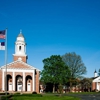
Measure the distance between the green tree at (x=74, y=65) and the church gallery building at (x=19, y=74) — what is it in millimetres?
11567

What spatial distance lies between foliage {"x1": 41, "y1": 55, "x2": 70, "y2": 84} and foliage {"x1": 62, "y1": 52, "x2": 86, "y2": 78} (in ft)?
9.45

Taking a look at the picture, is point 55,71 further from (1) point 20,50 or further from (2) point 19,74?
(1) point 20,50

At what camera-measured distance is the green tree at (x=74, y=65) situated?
8231cm

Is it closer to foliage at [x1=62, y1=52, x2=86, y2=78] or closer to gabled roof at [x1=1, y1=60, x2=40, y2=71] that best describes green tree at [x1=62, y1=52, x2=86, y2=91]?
foliage at [x1=62, y1=52, x2=86, y2=78]

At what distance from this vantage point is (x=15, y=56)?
8225 cm

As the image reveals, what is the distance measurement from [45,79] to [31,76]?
5022mm

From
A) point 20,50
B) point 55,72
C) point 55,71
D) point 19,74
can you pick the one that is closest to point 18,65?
point 19,74

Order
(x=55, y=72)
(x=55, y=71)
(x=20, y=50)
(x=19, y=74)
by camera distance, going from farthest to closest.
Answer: (x=20, y=50) < (x=55, y=72) < (x=55, y=71) < (x=19, y=74)

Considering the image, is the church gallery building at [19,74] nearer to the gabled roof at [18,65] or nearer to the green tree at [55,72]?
the gabled roof at [18,65]

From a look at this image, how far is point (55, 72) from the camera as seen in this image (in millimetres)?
80625

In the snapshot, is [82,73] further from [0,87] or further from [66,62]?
[0,87]

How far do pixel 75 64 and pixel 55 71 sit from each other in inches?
302

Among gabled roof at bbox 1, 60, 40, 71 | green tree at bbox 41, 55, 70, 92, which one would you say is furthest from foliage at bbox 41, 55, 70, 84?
gabled roof at bbox 1, 60, 40, 71

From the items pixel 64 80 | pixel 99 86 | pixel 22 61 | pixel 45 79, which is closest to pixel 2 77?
pixel 22 61
